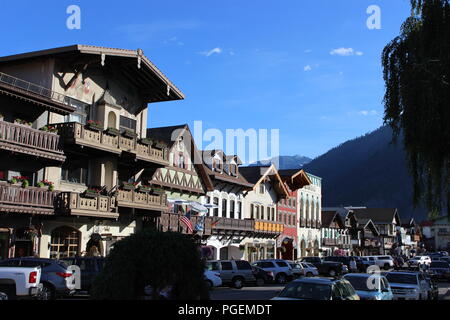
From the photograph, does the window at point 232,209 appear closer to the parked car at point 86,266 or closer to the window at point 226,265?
the window at point 226,265

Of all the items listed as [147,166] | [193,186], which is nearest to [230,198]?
[193,186]

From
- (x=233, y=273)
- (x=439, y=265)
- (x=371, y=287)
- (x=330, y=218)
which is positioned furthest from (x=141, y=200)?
(x=330, y=218)

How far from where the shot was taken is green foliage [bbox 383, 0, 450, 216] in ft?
62.6

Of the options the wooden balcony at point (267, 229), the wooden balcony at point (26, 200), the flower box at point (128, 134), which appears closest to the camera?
the wooden balcony at point (26, 200)

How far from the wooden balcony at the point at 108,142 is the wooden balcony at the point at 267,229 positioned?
21.1 metres

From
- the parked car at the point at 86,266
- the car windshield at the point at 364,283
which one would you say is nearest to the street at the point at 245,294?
the parked car at the point at 86,266

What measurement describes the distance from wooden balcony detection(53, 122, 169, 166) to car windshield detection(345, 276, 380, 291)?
569 inches

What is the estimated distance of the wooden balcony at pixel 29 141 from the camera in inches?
850

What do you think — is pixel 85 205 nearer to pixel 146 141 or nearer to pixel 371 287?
pixel 146 141

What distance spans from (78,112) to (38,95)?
437 centimetres

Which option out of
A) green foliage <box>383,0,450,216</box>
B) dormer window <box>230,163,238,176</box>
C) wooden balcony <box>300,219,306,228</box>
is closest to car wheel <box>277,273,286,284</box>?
Result: green foliage <box>383,0,450,216</box>

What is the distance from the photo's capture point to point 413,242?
13650cm
